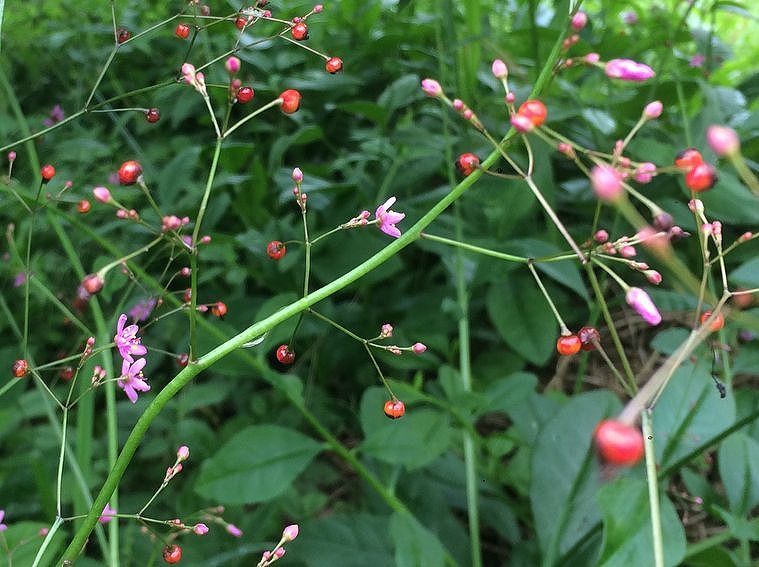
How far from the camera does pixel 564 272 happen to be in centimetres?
146

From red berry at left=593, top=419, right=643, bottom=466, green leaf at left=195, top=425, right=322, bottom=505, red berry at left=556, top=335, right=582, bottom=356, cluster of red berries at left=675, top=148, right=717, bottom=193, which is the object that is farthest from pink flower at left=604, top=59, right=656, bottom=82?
green leaf at left=195, top=425, right=322, bottom=505

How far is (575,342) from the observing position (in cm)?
64

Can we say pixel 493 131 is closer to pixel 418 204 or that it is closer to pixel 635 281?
pixel 418 204

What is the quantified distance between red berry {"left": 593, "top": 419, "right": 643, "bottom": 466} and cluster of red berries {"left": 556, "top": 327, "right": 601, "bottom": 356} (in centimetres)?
26

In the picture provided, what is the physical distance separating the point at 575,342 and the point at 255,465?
2.38 ft

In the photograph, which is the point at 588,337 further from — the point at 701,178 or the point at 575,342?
the point at 701,178

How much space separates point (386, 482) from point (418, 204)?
1.97 ft

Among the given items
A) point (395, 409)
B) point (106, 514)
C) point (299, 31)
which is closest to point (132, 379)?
point (106, 514)

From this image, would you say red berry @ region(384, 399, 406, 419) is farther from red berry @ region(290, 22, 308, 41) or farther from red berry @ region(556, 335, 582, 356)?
red berry @ region(290, 22, 308, 41)

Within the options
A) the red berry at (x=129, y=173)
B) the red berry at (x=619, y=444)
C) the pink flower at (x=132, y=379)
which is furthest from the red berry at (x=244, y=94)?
the red berry at (x=619, y=444)

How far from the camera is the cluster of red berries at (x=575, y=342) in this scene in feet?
2.10

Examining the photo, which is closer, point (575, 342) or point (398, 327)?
point (575, 342)

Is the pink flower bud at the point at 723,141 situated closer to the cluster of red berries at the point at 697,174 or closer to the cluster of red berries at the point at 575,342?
the cluster of red berries at the point at 697,174

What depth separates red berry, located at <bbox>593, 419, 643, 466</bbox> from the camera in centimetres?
37
